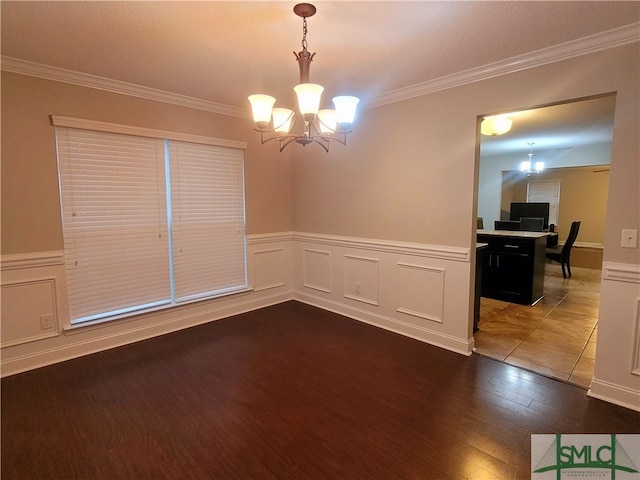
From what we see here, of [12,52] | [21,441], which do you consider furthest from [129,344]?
[12,52]

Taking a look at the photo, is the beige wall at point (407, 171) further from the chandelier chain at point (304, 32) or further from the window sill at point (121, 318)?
the chandelier chain at point (304, 32)

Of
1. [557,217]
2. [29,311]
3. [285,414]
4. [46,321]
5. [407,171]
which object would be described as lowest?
[285,414]

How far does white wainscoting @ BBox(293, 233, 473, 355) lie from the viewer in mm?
3070

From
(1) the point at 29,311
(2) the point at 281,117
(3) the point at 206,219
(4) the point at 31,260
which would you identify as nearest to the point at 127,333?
(1) the point at 29,311

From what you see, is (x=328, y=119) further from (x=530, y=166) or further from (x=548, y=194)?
(x=548, y=194)

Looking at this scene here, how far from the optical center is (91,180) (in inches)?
117

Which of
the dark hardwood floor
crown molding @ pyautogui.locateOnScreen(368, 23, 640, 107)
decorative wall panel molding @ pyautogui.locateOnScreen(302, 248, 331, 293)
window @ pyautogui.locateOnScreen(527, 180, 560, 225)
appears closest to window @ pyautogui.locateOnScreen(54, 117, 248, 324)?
the dark hardwood floor

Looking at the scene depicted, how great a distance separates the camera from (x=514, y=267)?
446 centimetres

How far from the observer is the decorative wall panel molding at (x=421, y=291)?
125 inches

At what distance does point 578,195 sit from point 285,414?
994 centimetres

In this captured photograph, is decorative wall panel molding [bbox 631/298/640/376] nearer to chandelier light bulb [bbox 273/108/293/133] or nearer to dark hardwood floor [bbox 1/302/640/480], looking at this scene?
dark hardwood floor [bbox 1/302/640/480]

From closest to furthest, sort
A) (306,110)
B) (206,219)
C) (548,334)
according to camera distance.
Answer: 1. (306,110)
2. (548,334)
3. (206,219)

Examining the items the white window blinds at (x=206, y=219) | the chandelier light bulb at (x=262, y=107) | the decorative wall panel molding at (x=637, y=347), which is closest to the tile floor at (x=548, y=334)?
the decorative wall panel molding at (x=637, y=347)

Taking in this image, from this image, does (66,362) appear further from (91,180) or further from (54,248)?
(91,180)
